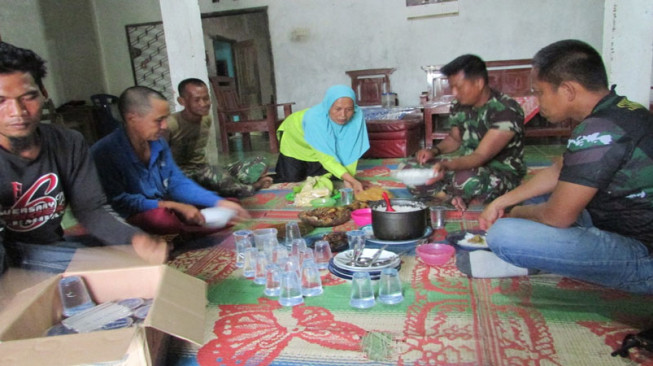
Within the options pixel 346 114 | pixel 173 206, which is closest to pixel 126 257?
pixel 173 206

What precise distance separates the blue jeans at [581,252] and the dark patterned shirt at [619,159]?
0.09 metres

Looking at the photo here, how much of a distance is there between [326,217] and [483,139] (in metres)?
1.13

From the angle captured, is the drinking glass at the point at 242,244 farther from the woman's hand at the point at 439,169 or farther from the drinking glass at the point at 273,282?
the woman's hand at the point at 439,169

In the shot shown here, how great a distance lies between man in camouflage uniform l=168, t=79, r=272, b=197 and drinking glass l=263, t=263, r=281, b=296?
1808 millimetres

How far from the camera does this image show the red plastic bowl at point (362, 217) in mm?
2711

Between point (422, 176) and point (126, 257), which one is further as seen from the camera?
point (422, 176)

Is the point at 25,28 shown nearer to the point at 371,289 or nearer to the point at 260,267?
the point at 260,267

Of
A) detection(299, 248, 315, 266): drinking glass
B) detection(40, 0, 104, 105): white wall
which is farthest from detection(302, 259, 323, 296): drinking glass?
detection(40, 0, 104, 105): white wall

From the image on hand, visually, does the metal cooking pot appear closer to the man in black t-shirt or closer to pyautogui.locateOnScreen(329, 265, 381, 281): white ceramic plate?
pyautogui.locateOnScreen(329, 265, 381, 281): white ceramic plate

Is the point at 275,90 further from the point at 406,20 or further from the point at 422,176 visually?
the point at 422,176

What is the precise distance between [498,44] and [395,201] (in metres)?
5.79

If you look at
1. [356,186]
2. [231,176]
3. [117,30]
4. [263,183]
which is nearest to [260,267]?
[356,186]

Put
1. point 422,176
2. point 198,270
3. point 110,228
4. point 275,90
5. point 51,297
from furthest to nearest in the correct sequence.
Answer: point 275,90
point 422,176
point 198,270
point 110,228
point 51,297

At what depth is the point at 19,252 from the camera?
175 centimetres
